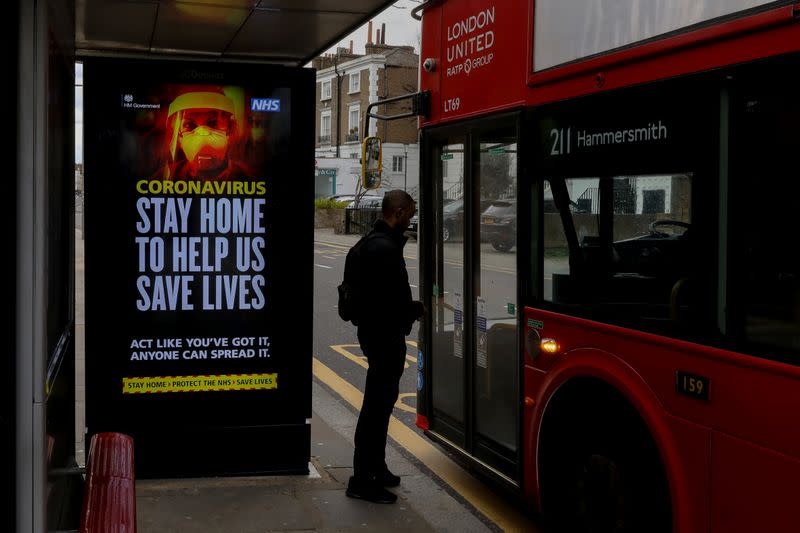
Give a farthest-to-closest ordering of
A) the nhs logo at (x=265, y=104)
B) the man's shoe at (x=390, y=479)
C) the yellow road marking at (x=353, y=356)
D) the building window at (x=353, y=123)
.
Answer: the building window at (x=353, y=123) → the yellow road marking at (x=353, y=356) → the man's shoe at (x=390, y=479) → the nhs logo at (x=265, y=104)

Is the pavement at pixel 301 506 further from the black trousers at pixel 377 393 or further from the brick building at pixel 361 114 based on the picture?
the brick building at pixel 361 114

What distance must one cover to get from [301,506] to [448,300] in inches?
59.9

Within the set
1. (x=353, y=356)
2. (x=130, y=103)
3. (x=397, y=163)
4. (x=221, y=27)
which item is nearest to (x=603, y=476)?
(x=130, y=103)

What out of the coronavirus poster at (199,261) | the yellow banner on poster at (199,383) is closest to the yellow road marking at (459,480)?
the coronavirus poster at (199,261)

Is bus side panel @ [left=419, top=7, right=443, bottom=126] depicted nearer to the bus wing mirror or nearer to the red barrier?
the bus wing mirror

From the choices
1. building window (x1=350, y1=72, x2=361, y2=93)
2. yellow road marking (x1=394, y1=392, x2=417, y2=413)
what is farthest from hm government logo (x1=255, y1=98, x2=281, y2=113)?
building window (x1=350, y1=72, x2=361, y2=93)

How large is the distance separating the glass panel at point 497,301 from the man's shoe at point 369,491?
2.14 ft

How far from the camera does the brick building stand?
190ft

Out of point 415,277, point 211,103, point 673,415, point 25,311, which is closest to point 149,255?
point 211,103

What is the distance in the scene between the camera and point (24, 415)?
1761mm

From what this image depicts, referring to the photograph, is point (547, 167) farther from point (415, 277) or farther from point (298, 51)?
point (415, 277)

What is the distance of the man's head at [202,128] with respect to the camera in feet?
18.1

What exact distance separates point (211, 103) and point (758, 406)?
3.59 m

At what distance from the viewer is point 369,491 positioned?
5.52 metres
